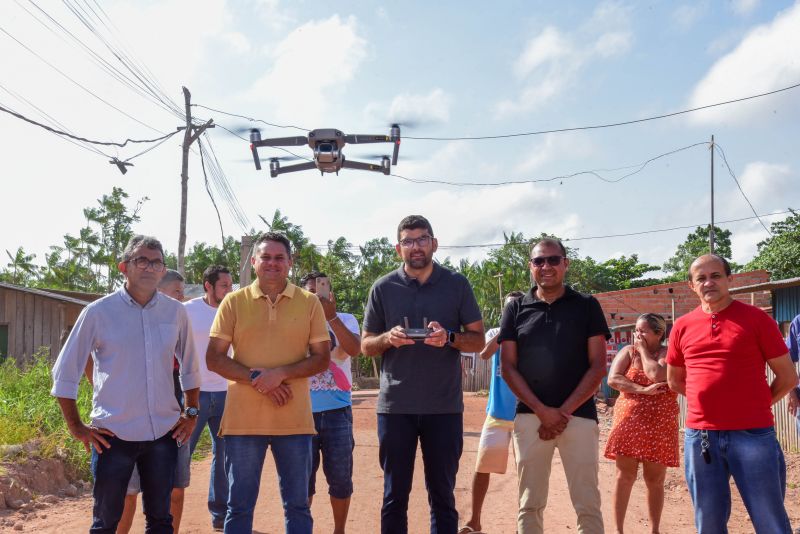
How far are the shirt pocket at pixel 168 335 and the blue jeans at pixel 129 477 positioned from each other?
0.48m

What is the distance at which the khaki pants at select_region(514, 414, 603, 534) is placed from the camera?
13.9ft

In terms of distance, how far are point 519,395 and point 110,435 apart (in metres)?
2.31

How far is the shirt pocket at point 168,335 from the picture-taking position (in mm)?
4082

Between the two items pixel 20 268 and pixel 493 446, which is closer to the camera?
pixel 493 446


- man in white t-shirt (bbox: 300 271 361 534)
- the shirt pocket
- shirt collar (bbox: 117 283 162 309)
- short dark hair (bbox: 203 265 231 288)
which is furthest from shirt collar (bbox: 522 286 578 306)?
short dark hair (bbox: 203 265 231 288)

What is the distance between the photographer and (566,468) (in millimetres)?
4344

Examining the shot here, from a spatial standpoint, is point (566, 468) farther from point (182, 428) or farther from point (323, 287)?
point (182, 428)

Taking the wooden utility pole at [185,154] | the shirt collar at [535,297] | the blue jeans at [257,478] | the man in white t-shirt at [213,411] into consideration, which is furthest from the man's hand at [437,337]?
the wooden utility pole at [185,154]

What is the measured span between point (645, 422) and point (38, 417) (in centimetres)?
709

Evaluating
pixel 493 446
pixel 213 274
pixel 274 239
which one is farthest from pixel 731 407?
pixel 213 274

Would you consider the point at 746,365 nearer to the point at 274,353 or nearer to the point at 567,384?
the point at 567,384

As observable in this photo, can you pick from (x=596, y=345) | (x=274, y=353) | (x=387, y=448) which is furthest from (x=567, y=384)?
(x=274, y=353)

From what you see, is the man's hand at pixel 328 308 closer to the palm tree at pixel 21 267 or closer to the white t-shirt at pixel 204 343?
the white t-shirt at pixel 204 343

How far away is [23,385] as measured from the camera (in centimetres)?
1098
